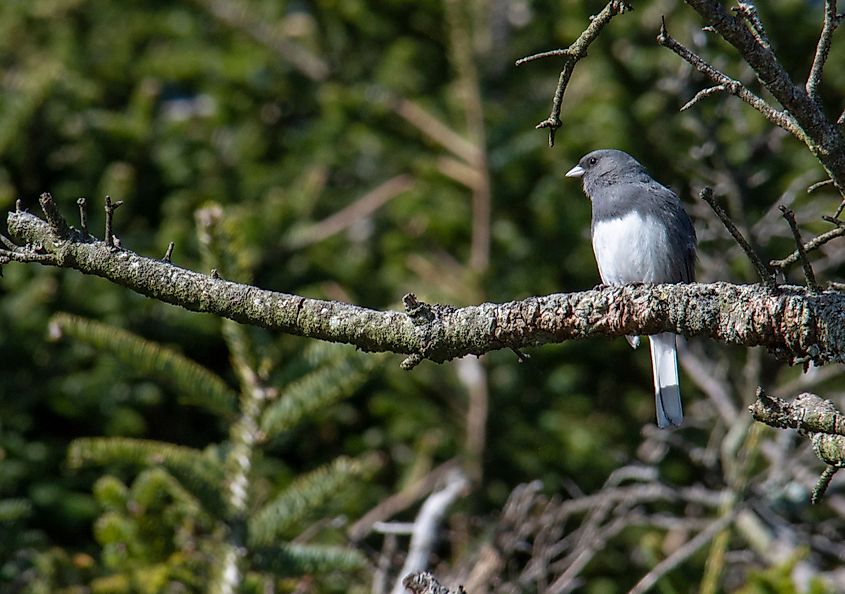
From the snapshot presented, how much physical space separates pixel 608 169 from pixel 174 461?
1.79 meters

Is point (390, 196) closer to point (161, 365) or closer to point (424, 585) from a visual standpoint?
point (161, 365)

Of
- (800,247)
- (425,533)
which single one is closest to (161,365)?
(425,533)

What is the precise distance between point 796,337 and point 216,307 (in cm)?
97

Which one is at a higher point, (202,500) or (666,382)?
(666,382)

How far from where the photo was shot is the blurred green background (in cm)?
406

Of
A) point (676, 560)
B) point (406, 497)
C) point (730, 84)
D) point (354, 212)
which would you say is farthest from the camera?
point (354, 212)

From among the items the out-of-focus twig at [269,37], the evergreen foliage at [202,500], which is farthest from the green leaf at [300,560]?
the out-of-focus twig at [269,37]

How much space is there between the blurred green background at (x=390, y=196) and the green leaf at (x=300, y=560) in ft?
3.10

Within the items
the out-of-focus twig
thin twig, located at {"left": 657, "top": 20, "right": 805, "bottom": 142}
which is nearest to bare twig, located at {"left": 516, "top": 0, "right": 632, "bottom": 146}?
thin twig, located at {"left": 657, "top": 20, "right": 805, "bottom": 142}

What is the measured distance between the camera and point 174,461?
103 inches

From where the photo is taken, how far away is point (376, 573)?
310 centimetres

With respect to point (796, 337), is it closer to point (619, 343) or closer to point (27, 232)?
point (27, 232)

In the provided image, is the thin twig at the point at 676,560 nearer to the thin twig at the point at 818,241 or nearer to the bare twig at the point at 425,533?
the bare twig at the point at 425,533

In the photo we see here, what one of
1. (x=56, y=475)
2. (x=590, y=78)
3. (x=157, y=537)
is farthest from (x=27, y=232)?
(x=590, y=78)
